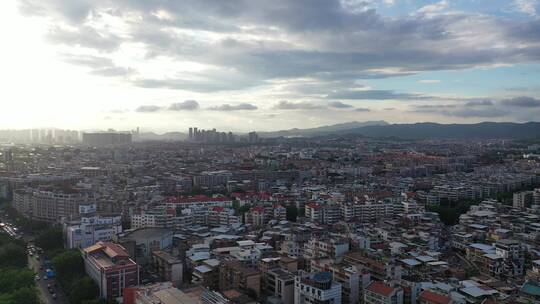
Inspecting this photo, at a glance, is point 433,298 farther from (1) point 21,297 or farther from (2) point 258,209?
(2) point 258,209

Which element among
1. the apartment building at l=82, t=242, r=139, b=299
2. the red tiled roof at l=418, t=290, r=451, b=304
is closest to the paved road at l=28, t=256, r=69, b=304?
the apartment building at l=82, t=242, r=139, b=299

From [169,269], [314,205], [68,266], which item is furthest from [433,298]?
[314,205]

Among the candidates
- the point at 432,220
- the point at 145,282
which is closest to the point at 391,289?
the point at 145,282

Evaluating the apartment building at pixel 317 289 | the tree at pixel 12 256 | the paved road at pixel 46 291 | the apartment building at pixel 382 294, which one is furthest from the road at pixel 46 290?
the apartment building at pixel 382 294

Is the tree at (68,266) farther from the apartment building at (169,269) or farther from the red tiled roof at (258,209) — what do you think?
the red tiled roof at (258,209)

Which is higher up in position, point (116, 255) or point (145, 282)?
point (116, 255)

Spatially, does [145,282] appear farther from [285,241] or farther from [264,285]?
[285,241]
